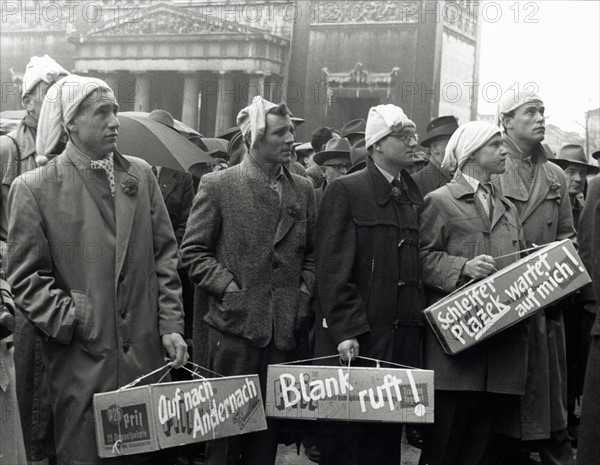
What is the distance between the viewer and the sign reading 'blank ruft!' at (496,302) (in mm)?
5113

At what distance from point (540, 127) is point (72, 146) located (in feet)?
10.6

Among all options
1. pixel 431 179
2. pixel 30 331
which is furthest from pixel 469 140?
pixel 30 331

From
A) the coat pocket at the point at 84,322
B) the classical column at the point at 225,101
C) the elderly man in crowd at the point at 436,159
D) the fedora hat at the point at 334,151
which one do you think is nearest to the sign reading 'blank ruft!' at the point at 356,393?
the coat pocket at the point at 84,322

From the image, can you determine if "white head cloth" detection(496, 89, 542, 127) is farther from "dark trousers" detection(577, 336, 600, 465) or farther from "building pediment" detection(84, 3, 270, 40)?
"building pediment" detection(84, 3, 270, 40)

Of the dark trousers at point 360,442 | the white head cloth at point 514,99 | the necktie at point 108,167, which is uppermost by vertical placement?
the white head cloth at point 514,99

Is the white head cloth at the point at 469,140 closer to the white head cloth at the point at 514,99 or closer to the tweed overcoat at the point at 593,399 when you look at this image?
the white head cloth at the point at 514,99

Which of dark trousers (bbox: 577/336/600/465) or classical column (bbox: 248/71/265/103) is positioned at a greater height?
classical column (bbox: 248/71/265/103)

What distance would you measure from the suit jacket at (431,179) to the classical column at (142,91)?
→ 90.8 ft

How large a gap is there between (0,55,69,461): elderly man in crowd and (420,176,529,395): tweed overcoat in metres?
2.18

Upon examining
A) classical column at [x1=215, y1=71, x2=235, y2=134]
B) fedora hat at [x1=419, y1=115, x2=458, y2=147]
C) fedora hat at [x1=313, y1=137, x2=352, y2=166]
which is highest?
classical column at [x1=215, y1=71, x2=235, y2=134]

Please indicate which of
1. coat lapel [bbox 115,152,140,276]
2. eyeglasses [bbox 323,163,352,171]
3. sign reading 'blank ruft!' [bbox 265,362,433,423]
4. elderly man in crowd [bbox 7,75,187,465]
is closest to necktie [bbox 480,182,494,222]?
sign reading 'blank ruft!' [bbox 265,362,433,423]

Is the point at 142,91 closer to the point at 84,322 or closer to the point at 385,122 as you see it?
the point at 385,122

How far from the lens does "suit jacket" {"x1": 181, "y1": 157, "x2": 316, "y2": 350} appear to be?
5.17m

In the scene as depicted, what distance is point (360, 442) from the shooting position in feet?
17.2
